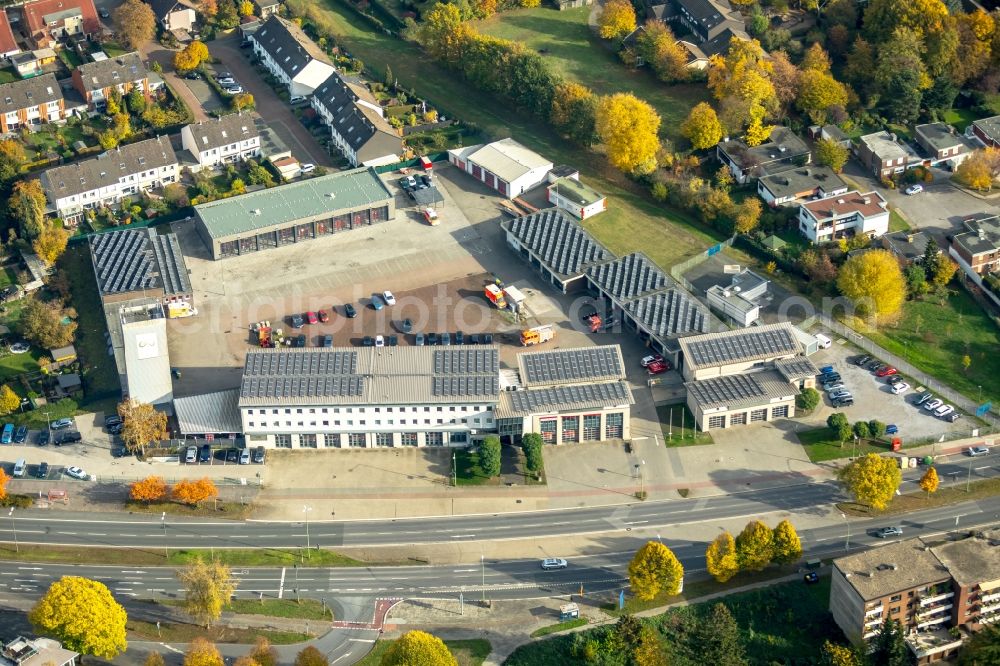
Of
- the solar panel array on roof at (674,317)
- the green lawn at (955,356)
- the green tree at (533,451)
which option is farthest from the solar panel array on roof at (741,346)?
the green tree at (533,451)

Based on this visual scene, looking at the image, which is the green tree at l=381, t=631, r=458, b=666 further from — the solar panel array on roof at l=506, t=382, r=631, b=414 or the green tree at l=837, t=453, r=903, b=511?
the green tree at l=837, t=453, r=903, b=511

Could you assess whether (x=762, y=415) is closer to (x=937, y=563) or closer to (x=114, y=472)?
(x=937, y=563)

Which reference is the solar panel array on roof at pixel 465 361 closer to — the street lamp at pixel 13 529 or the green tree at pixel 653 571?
the green tree at pixel 653 571

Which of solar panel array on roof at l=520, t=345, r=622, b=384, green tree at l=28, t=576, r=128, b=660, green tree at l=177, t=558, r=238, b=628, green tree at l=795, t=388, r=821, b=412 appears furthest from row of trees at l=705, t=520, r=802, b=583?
green tree at l=28, t=576, r=128, b=660

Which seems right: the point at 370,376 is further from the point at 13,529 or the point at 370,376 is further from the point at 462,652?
the point at 13,529

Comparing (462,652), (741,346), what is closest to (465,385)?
(462,652)
